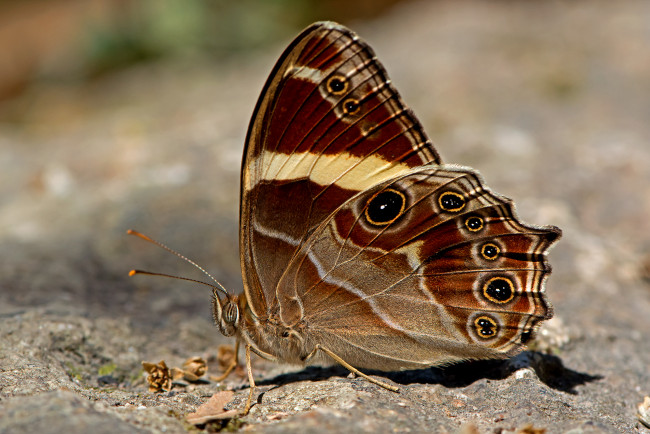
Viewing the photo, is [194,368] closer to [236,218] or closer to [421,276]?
[421,276]

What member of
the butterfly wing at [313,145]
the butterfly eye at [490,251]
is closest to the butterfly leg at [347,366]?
the butterfly wing at [313,145]

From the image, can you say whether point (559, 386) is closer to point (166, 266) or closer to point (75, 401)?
point (75, 401)

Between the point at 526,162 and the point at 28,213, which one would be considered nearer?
the point at 28,213

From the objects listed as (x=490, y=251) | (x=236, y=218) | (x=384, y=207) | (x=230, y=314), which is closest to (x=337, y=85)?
(x=384, y=207)

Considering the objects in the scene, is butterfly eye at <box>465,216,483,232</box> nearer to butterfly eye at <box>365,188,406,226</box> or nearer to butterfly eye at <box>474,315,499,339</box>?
butterfly eye at <box>365,188,406,226</box>

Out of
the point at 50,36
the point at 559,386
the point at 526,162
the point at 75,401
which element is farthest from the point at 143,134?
the point at 50,36

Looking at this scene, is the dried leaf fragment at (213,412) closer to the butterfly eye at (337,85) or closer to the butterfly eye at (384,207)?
the butterfly eye at (384,207)
